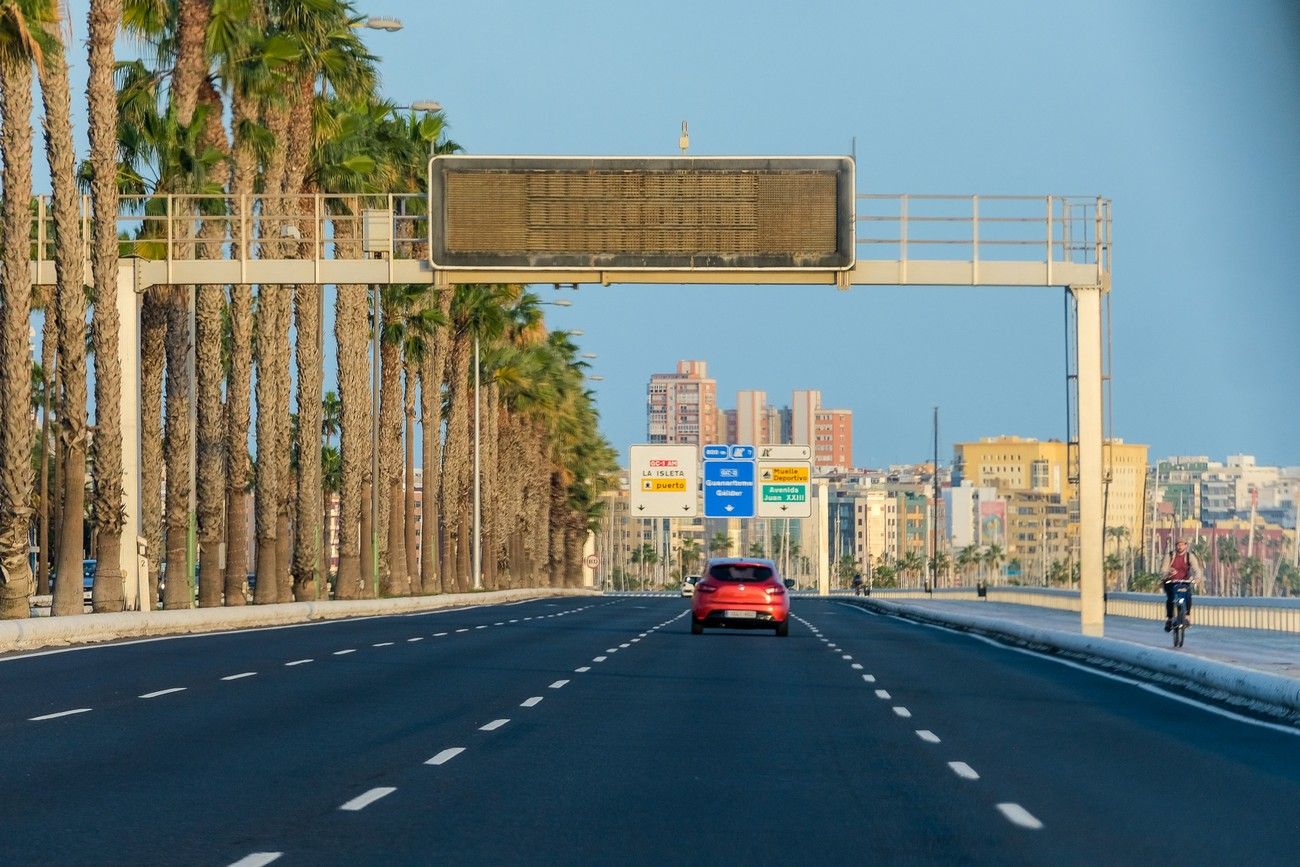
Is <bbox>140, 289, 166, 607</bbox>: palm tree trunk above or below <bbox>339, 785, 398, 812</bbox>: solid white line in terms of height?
above

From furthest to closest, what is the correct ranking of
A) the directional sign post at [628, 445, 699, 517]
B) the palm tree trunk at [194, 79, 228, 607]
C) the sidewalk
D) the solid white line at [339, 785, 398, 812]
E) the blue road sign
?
the directional sign post at [628, 445, 699, 517]
the blue road sign
the palm tree trunk at [194, 79, 228, 607]
the sidewalk
the solid white line at [339, 785, 398, 812]

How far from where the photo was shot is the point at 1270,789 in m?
14.2

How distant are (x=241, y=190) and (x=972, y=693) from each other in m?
31.2

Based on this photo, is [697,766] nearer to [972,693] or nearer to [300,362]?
[972,693]

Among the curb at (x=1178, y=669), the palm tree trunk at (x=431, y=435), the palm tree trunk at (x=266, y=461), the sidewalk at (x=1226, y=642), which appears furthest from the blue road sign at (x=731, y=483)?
the curb at (x=1178, y=669)

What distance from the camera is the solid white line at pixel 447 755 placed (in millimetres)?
15695

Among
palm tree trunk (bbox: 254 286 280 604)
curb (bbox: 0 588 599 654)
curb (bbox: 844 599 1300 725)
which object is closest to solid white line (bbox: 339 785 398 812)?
curb (bbox: 844 599 1300 725)

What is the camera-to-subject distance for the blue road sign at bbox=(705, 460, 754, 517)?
83875 mm

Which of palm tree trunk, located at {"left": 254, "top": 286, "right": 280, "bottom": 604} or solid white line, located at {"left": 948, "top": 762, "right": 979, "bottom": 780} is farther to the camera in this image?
palm tree trunk, located at {"left": 254, "top": 286, "right": 280, "bottom": 604}

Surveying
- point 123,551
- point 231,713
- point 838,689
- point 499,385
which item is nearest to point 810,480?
point 499,385

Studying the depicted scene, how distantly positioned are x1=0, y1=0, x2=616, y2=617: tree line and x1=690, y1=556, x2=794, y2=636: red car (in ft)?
33.0

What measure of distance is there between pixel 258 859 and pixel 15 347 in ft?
103

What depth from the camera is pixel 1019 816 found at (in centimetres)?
1251

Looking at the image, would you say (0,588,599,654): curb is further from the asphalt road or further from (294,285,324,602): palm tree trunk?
the asphalt road
